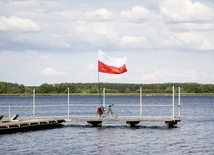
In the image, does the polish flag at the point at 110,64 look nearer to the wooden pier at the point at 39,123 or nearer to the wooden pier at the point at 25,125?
the wooden pier at the point at 39,123

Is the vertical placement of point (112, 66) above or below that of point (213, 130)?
above

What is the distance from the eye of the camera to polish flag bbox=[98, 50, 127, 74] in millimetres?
46469

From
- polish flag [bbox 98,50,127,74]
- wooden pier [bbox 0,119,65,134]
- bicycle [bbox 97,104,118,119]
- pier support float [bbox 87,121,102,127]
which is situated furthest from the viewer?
pier support float [bbox 87,121,102,127]

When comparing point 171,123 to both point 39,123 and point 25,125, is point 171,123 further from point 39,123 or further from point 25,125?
point 25,125

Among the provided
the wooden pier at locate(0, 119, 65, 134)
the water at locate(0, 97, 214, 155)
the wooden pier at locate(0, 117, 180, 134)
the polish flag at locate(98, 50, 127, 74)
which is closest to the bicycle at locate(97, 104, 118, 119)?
the wooden pier at locate(0, 117, 180, 134)

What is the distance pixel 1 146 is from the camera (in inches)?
1473

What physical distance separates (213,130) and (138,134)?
9941mm

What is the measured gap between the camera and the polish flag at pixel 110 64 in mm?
46469

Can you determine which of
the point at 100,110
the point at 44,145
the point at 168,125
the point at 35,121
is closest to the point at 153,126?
the point at 168,125

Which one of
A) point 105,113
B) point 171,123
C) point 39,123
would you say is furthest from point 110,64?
point 39,123

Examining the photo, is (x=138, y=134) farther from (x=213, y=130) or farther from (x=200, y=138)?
(x=213, y=130)

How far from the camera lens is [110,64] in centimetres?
4697

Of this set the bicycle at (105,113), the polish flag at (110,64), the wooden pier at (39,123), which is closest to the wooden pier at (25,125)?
the wooden pier at (39,123)

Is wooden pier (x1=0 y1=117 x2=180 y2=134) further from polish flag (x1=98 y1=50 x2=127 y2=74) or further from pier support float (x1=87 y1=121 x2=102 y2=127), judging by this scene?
polish flag (x1=98 y1=50 x2=127 y2=74)
